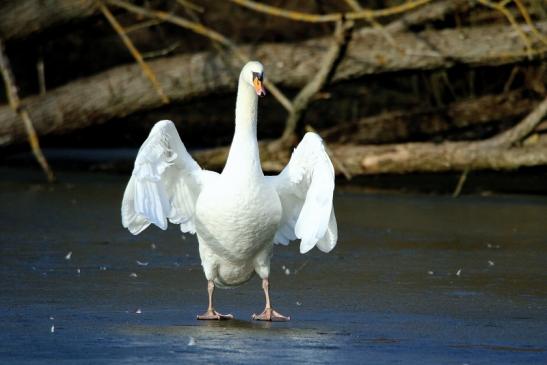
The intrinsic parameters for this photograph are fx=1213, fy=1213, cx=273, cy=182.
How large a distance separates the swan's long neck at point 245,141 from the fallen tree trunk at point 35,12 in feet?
24.6

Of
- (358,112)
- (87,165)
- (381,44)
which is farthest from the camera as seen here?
(358,112)

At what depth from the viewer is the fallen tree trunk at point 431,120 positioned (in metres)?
16.2

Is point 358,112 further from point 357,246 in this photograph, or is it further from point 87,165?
point 357,246

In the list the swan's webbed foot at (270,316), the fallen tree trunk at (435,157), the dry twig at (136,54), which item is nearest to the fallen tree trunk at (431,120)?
the fallen tree trunk at (435,157)

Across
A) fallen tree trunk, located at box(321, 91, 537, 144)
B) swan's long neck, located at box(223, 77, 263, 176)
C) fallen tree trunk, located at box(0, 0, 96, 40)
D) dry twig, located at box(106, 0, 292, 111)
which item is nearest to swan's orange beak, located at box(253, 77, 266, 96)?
swan's long neck, located at box(223, 77, 263, 176)

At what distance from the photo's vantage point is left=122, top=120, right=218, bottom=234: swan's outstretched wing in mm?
7281

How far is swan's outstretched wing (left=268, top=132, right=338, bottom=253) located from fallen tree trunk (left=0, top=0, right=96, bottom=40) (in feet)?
24.8

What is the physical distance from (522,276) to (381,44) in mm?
6487

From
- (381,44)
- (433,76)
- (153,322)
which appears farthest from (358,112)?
(153,322)

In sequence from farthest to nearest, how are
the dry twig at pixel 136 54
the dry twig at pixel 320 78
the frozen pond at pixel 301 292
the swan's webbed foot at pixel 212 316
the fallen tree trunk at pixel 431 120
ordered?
the fallen tree trunk at pixel 431 120 → the dry twig at pixel 136 54 → the dry twig at pixel 320 78 → the swan's webbed foot at pixel 212 316 → the frozen pond at pixel 301 292

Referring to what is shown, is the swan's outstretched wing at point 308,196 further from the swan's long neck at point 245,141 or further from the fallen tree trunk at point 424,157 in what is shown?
the fallen tree trunk at point 424,157

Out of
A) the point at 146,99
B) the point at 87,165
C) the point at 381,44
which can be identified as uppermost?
the point at 381,44

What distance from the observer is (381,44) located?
1512 centimetres

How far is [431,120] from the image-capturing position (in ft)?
54.1
